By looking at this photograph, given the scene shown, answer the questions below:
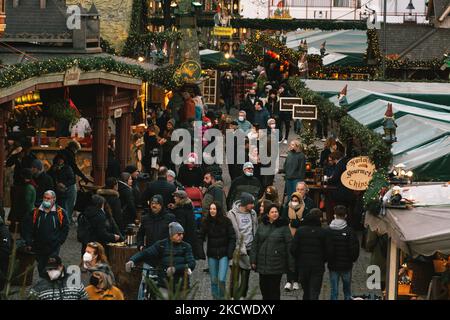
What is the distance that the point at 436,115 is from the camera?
2547 cm

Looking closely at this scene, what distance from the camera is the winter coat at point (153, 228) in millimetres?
18734

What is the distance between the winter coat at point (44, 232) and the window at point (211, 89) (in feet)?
107

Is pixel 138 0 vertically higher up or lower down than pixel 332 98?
higher up

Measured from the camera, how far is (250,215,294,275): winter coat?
18.2 meters

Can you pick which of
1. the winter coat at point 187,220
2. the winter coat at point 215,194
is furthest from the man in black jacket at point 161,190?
the winter coat at point 187,220

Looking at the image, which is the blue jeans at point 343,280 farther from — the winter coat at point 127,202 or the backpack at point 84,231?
the winter coat at point 127,202

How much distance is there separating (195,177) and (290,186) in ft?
6.67

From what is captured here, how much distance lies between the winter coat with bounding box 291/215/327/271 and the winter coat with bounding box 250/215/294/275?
100mm

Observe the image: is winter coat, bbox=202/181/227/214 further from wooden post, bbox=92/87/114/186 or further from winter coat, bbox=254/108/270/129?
winter coat, bbox=254/108/270/129

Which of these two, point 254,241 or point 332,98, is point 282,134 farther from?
point 254,241

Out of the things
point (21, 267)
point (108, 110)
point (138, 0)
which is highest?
point (138, 0)

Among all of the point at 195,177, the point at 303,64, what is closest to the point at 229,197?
the point at 195,177
